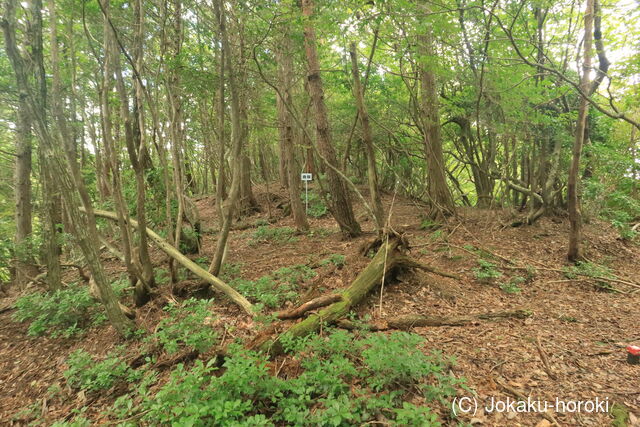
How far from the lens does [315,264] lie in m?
5.89

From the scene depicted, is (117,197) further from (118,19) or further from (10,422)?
(118,19)

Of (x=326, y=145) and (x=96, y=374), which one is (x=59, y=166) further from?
(x=326, y=145)

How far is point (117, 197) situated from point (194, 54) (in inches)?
124

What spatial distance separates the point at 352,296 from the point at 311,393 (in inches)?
66.8

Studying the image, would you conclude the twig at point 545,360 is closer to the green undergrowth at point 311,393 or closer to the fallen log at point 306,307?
the green undergrowth at point 311,393

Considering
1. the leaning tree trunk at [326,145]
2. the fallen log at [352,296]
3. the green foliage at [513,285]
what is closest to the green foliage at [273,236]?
the leaning tree trunk at [326,145]

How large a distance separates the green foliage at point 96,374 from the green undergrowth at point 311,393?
1.72ft

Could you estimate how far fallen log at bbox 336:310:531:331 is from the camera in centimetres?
370

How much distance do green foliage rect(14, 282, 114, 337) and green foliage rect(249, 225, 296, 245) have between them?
394 centimetres

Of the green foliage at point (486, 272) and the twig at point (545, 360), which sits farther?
the green foliage at point (486, 272)

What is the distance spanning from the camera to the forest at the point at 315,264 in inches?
102

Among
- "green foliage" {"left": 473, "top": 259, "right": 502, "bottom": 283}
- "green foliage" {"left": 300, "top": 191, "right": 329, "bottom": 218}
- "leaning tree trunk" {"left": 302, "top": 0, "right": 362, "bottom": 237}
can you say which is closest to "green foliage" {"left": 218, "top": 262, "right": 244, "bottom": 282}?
"leaning tree trunk" {"left": 302, "top": 0, "right": 362, "bottom": 237}

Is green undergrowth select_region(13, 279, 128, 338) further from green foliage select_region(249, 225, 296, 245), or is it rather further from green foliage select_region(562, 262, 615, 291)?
green foliage select_region(562, 262, 615, 291)

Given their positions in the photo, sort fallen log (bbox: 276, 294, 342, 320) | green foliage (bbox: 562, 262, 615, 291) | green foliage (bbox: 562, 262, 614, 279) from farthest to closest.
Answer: green foliage (bbox: 562, 262, 614, 279), green foliage (bbox: 562, 262, 615, 291), fallen log (bbox: 276, 294, 342, 320)
